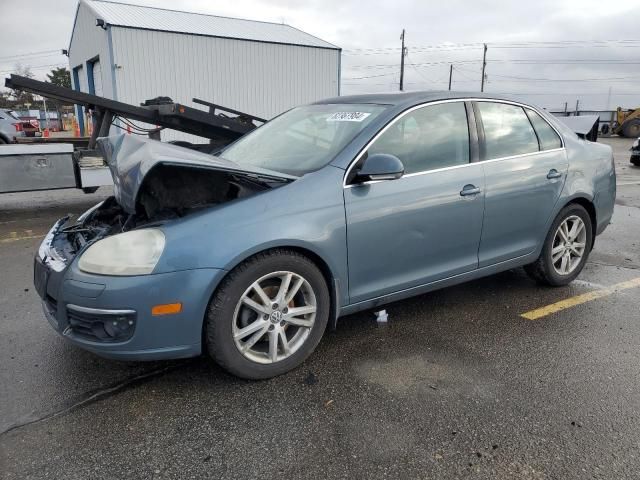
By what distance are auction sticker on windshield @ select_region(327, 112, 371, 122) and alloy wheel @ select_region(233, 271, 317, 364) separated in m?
1.19

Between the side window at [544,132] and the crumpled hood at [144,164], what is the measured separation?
2.24 metres

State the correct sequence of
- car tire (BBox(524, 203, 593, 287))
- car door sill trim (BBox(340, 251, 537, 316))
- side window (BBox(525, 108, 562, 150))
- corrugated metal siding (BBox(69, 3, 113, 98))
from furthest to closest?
corrugated metal siding (BBox(69, 3, 113, 98)) → car tire (BBox(524, 203, 593, 287)) → side window (BBox(525, 108, 562, 150)) → car door sill trim (BBox(340, 251, 537, 316))

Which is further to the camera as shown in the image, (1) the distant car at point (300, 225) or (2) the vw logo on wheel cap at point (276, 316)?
(2) the vw logo on wheel cap at point (276, 316)

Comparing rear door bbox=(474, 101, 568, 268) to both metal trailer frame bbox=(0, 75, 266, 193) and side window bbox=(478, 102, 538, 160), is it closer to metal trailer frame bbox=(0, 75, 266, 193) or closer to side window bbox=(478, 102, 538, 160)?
side window bbox=(478, 102, 538, 160)

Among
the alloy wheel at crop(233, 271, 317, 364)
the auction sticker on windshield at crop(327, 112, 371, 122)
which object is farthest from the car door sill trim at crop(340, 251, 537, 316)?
the auction sticker on windshield at crop(327, 112, 371, 122)

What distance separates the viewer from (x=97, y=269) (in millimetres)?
2562

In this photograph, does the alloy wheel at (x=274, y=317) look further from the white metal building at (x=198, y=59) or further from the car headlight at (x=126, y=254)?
the white metal building at (x=198, y=59)

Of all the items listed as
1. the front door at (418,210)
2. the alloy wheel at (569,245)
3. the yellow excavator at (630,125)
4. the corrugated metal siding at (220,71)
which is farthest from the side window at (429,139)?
the yellow excavator at (630,125)

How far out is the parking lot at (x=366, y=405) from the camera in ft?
7.39

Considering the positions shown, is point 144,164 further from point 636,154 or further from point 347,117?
point 636,154

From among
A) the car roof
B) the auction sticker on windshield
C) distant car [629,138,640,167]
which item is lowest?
distant car [629,138,640,167]

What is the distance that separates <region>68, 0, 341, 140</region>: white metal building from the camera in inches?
736

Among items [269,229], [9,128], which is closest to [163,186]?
[269,229]

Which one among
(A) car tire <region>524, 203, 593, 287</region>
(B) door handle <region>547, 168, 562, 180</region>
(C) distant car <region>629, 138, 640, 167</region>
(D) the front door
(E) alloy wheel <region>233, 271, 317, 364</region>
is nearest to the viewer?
(E) alloy wheel <region>233, 271, 317, 364</region>
